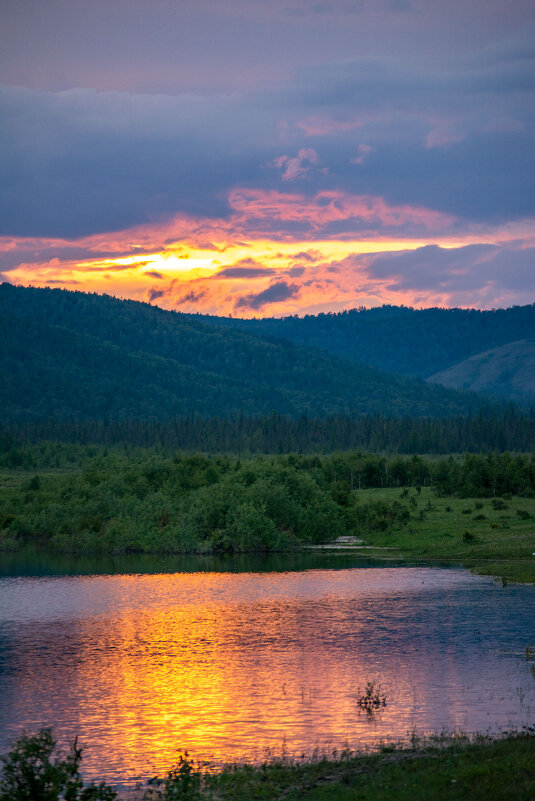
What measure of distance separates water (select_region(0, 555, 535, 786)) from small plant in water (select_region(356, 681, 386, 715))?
1.21ft

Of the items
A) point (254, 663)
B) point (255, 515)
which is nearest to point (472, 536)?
point (255, 515)

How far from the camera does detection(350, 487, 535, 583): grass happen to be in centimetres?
6619

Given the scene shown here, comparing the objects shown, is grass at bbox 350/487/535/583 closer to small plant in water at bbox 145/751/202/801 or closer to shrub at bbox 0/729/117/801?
small plant in water at bbox 145/751/202/801

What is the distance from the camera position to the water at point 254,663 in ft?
94.1

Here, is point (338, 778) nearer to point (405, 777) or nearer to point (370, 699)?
point (405, 777)

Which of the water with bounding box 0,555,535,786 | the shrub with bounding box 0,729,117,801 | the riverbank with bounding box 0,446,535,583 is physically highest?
the riverbank with bounding box 0,446,535,583

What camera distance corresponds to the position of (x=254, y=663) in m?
38.2

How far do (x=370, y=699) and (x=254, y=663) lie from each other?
786 cm

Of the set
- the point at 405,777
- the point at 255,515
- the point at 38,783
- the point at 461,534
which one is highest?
the point at 255,515

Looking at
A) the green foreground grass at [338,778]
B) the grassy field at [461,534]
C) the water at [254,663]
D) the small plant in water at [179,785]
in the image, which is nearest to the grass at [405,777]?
the green foreground grass at [338,778]

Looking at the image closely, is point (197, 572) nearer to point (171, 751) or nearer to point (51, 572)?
point (51, 572)

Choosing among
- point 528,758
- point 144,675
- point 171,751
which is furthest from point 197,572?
point 528,758

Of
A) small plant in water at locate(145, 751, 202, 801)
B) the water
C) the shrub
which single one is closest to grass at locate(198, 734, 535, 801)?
small plant in water at locate(145, 751, 202, 801)

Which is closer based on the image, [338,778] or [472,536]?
[338,778]
